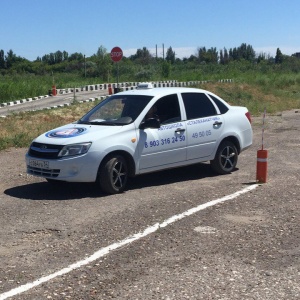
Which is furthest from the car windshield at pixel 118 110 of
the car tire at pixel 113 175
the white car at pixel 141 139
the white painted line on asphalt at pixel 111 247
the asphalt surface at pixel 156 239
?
the white painted line on asphalt at pixel 111 247

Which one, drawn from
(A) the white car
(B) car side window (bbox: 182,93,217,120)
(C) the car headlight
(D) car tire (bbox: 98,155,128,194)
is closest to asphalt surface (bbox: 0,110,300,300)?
(D) car tire (bbox: 98,155,128,194)

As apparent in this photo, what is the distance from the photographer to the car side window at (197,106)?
35.3 ft

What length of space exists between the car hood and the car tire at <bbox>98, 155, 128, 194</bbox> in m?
0.42

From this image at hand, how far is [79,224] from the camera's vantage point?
25.2 feet

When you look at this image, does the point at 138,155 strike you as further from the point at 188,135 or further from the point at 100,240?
the point at 100,240

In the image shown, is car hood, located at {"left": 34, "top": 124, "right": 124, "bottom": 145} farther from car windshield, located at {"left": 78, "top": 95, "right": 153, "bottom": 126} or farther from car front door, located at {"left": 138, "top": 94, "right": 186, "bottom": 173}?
car front door, located at {"left": 138, "top": 94, "right": 186, "bottom": 173}

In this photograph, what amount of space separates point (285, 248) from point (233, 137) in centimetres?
495

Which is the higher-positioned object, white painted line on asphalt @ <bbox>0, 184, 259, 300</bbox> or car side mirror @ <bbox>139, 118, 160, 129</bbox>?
car side mirror @ <bbox>139, 118, 160, 129</bbox>

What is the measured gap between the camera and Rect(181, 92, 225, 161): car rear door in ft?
34.9

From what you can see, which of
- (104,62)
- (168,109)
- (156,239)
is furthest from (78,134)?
(104,62)

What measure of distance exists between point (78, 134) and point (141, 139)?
1.04m

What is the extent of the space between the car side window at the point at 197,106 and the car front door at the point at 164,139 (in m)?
0.23

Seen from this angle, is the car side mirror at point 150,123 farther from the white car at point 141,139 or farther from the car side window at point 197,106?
the car side window at point 197,106

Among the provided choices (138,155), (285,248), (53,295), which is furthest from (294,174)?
(53,295)
